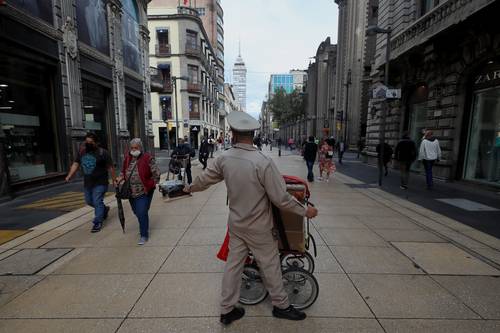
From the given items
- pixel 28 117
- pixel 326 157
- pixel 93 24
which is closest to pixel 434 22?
pixel 326 157

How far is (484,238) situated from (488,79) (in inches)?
294

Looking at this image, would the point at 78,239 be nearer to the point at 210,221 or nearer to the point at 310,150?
the point at 210,221

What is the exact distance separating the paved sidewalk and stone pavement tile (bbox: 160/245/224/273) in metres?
0.01

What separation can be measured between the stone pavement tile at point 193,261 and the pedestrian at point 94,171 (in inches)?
75.3

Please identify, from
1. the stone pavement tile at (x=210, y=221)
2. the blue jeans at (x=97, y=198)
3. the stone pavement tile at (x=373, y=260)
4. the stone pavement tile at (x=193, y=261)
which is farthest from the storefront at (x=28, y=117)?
the stone pavement tile at (x=373, y=260)

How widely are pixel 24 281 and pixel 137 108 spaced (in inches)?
635

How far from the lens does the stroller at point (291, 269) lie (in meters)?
2.60

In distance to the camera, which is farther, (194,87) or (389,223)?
(194,87)

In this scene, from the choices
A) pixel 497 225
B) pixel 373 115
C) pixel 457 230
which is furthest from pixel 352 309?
pixel 373 115

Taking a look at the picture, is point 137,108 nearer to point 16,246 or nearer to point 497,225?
point 16,246

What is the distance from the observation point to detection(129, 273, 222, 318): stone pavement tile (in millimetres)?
2730

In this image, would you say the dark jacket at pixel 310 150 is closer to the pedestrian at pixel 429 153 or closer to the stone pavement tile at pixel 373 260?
the pedestrian at pixel 429 153

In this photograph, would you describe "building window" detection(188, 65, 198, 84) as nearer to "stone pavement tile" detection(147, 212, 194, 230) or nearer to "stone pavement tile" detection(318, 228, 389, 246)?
"stone pavement tile" detection(147, 212, 194, 230)

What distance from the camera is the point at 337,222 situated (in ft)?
18.1
